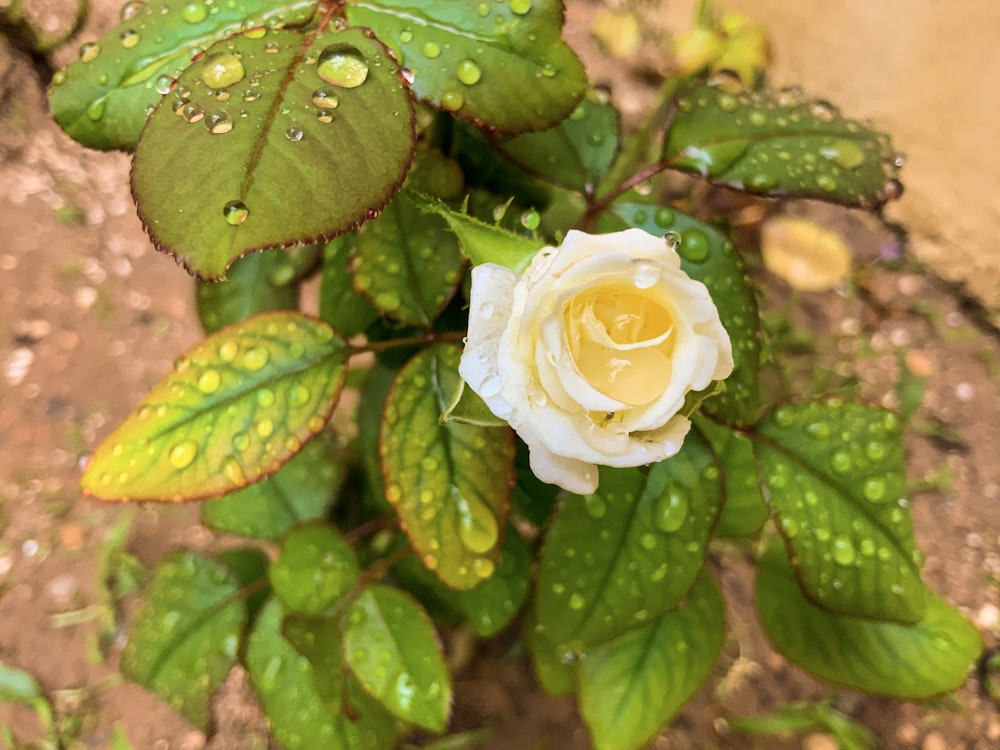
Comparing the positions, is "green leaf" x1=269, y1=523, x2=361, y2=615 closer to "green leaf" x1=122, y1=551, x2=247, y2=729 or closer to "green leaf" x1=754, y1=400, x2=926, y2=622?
"green leaf" x1=122, y1=551, x2=247, y2=729

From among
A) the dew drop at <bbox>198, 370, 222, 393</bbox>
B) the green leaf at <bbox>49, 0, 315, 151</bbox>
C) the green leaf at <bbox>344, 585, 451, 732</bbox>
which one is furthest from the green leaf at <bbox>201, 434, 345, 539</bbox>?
the green leaf at <bbox>49, 0, 315, 151</bbox>

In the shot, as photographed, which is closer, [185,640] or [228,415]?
[228,415]

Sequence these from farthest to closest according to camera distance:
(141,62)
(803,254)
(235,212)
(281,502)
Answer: (803,254) → (281,502) → (141,62) → (235,212)

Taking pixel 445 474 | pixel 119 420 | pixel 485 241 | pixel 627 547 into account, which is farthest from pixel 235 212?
pixel 119 420

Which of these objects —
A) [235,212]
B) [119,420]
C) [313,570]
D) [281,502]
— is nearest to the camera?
[235,212]

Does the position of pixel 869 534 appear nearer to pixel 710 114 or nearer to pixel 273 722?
pixel 710 114

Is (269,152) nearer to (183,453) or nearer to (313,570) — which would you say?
(183,453)
